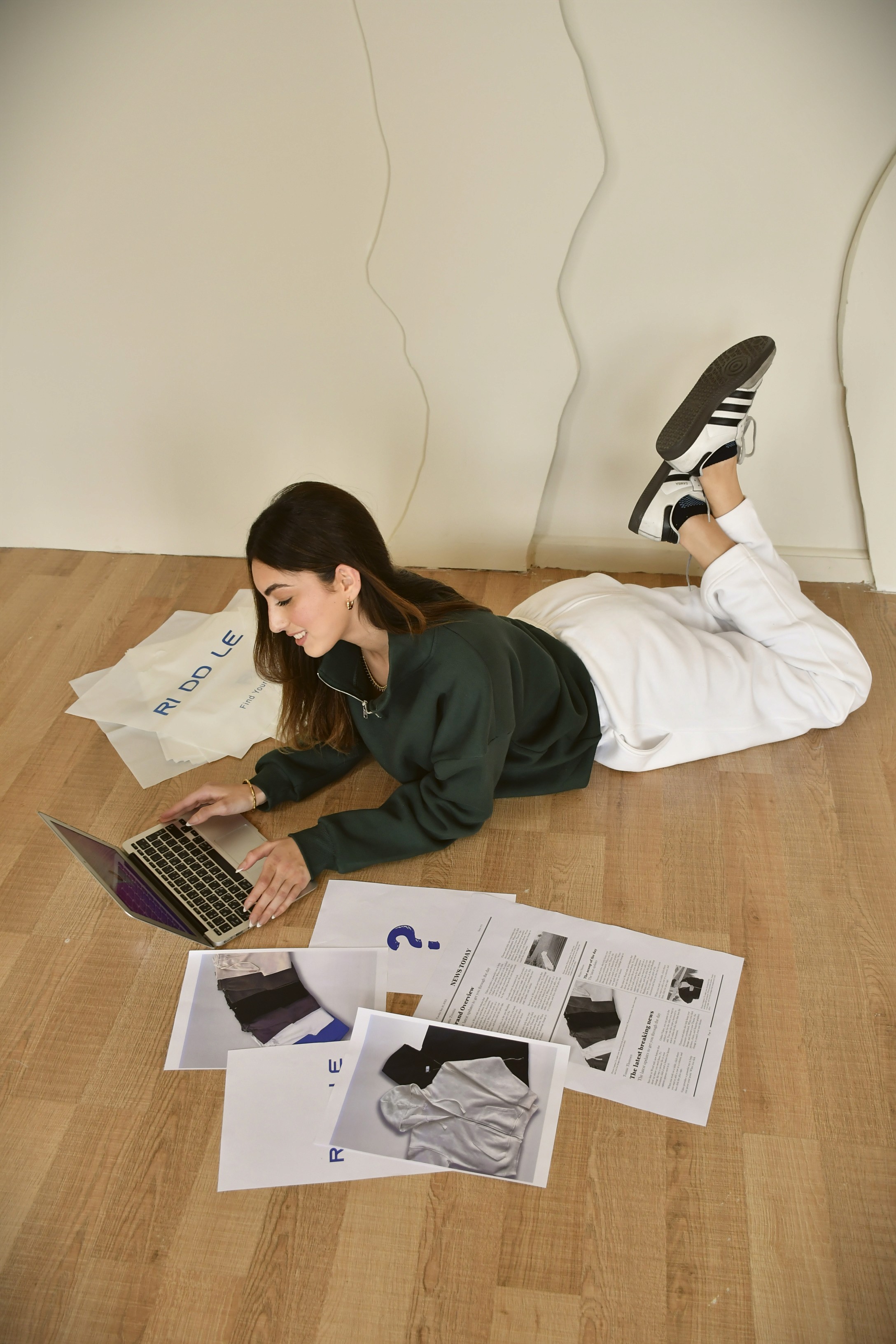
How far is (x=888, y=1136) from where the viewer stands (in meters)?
1.24

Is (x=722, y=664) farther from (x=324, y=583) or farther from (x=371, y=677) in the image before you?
(x=324, y=583)

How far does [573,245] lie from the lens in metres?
1.94

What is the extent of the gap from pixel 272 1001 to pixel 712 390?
1.31 meters

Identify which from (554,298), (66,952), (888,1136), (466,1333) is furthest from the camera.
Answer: (554,298)

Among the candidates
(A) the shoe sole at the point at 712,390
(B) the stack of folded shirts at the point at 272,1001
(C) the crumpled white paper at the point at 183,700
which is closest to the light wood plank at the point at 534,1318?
(B) the stack of folded shirts at the point at 272,1001

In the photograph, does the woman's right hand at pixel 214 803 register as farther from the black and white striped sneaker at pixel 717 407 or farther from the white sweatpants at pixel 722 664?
the black and white striped sneaker at pixel 717 407

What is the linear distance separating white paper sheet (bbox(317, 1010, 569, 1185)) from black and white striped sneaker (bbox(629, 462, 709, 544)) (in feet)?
3.30

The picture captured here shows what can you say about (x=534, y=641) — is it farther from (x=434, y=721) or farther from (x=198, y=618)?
(x=198, y=618)

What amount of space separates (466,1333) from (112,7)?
227 centimetres

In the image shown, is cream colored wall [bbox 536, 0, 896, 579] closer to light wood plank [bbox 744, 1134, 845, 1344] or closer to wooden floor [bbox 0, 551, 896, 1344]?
wooden floor [bbox 0, 551, 896, 1344]

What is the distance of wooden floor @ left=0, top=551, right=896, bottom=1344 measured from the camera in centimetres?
112

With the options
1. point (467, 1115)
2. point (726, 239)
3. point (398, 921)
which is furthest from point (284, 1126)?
point (726, 239)

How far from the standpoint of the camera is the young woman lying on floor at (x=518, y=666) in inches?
56.3

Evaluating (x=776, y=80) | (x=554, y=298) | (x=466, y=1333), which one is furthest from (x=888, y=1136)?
(x=776, y=80)
